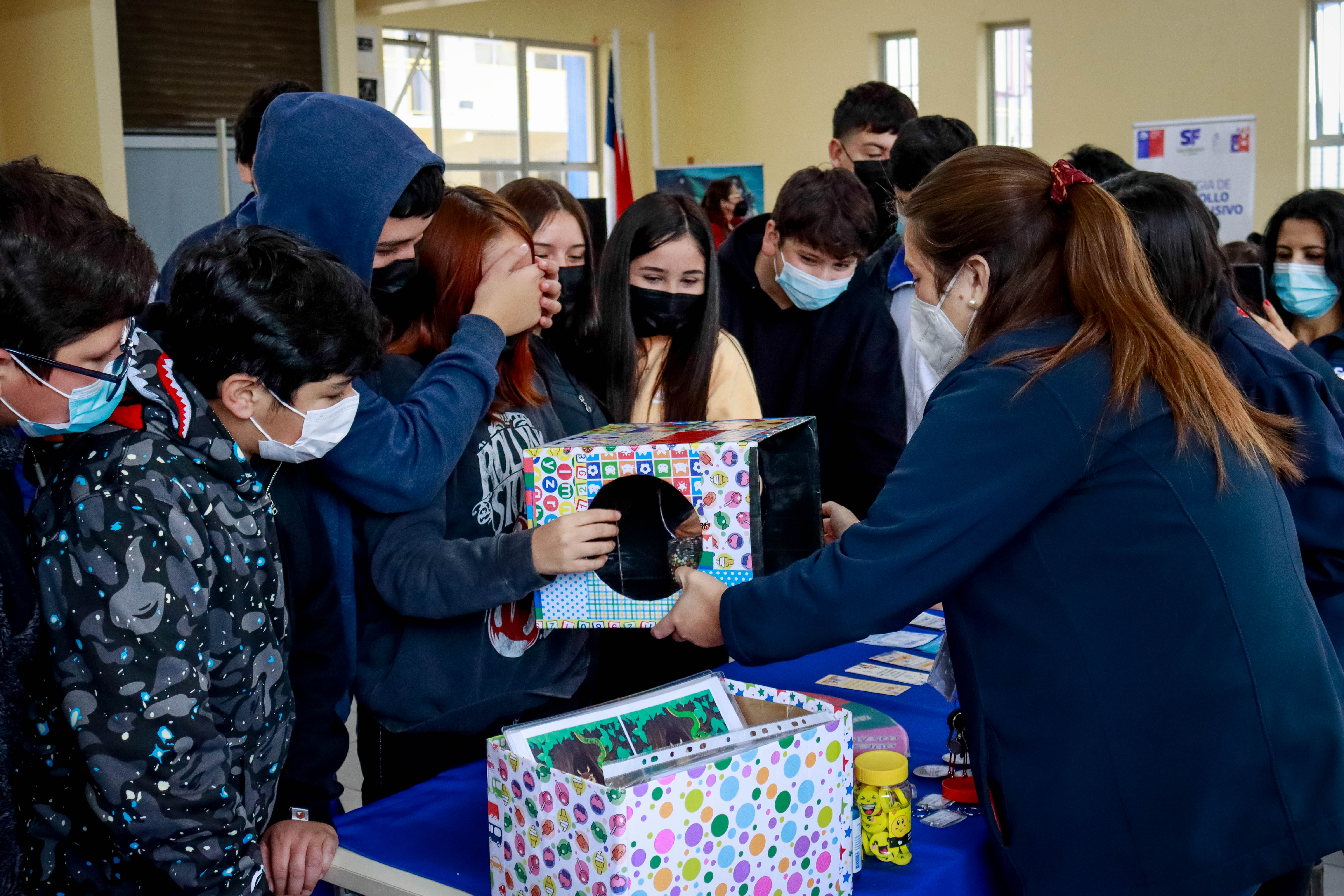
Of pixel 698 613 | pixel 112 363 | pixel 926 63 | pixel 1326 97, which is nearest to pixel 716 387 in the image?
pixel 698 613

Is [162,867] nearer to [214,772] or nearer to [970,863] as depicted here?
[214,772]

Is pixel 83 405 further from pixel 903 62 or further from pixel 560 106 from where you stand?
pixel 903 62

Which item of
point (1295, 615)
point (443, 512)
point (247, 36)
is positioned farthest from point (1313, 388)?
point (247, 36)

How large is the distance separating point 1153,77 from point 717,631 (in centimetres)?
941

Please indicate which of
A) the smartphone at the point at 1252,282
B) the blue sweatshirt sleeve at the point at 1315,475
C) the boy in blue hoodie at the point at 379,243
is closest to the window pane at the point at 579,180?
the smartphone at the point at 1252,282

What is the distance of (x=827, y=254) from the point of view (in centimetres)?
288

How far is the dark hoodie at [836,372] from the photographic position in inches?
118

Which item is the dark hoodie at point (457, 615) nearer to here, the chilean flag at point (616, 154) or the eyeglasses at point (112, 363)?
the eyeglasses at point (112, 363)

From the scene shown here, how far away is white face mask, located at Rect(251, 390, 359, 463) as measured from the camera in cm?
143

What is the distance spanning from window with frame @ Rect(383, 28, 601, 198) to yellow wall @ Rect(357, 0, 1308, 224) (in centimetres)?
19

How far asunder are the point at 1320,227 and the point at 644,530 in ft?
7.94

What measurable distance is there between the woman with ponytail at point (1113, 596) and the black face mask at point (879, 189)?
2397 mm

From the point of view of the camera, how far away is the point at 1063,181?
4.30ft

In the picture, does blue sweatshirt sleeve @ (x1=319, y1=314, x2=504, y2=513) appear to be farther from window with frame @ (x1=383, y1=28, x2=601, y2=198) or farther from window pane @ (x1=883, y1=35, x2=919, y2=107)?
window pane @ (x1=883, y1=35, x2=919, y2=107)
